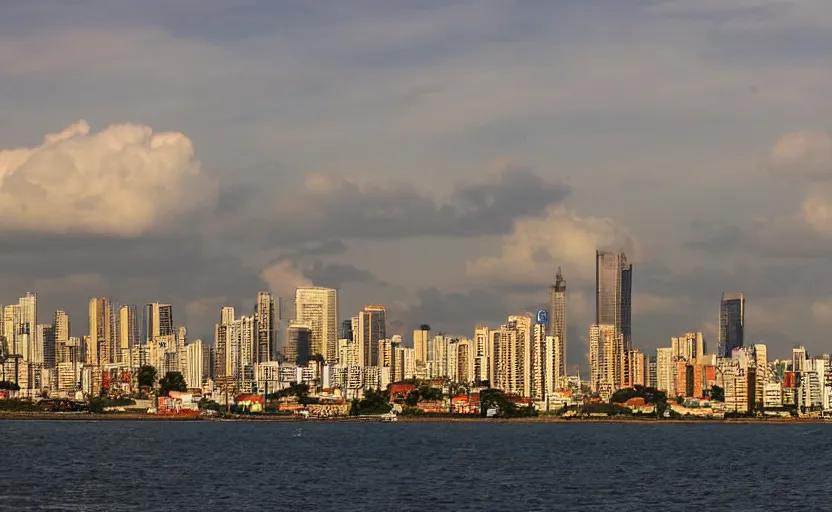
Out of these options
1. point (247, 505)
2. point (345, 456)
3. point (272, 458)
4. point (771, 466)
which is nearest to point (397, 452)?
point (345, 456)

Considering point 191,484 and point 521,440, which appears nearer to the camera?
point 191,484

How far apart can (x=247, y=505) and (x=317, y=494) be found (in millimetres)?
7048

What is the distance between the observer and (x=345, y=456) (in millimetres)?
107625

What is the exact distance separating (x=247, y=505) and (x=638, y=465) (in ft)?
139

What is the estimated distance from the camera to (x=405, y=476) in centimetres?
8362

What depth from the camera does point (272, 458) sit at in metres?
103

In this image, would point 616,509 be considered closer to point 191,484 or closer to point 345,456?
point 191,484

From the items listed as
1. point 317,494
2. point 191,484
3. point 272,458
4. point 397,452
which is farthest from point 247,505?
point 397,452

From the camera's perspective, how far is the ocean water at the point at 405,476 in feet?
218

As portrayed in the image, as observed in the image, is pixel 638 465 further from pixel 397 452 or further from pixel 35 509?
pixel 35 509

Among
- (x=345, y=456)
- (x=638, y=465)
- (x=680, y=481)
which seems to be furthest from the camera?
(x=345, y=456)

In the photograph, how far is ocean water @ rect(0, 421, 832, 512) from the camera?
66500 mm

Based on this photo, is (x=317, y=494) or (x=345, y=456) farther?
(x=345, y=456)

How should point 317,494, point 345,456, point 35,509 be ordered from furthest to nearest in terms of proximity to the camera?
point 345,456 → point 317,494 → point 35,509
